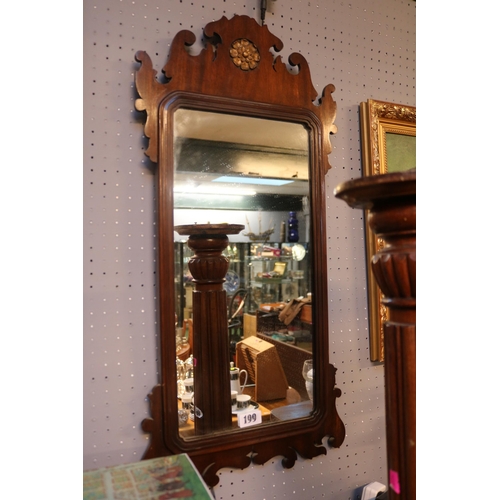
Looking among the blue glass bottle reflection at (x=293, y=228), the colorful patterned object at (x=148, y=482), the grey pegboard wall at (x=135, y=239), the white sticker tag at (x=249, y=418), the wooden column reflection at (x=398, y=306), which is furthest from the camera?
the blue glass bottle reflection at (x=293, y=228)

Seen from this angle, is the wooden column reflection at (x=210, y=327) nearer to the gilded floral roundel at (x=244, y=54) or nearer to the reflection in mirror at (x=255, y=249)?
the reflection in mirror at (x=255, y=249)

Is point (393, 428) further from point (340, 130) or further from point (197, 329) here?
point (340, 130)

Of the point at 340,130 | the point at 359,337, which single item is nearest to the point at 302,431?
the point at 359,337

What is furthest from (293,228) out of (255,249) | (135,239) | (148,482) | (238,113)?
(148,482)

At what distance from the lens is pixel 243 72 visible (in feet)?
4.26

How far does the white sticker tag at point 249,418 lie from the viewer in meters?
1.27

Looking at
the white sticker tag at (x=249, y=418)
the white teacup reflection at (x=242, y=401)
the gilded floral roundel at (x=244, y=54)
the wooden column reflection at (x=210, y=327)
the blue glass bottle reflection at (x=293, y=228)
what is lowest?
the white sticker tag at (x=249, y=418)

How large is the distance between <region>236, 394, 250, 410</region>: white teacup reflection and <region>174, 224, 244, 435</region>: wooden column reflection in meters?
0.03

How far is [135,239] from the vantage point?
1.18 metres

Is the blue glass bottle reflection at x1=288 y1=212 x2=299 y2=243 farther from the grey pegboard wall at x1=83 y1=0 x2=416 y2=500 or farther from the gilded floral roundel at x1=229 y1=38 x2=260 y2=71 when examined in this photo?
the gilded floral roundel at x1=229 y1=38 x2=260 y2=71

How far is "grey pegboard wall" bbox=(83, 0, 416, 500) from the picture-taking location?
1129 millimetres

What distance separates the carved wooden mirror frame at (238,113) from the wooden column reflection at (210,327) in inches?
2.5

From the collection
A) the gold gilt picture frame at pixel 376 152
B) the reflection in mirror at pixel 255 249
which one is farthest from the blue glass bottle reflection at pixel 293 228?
the gold gilt picture frame at pixel 376 152
